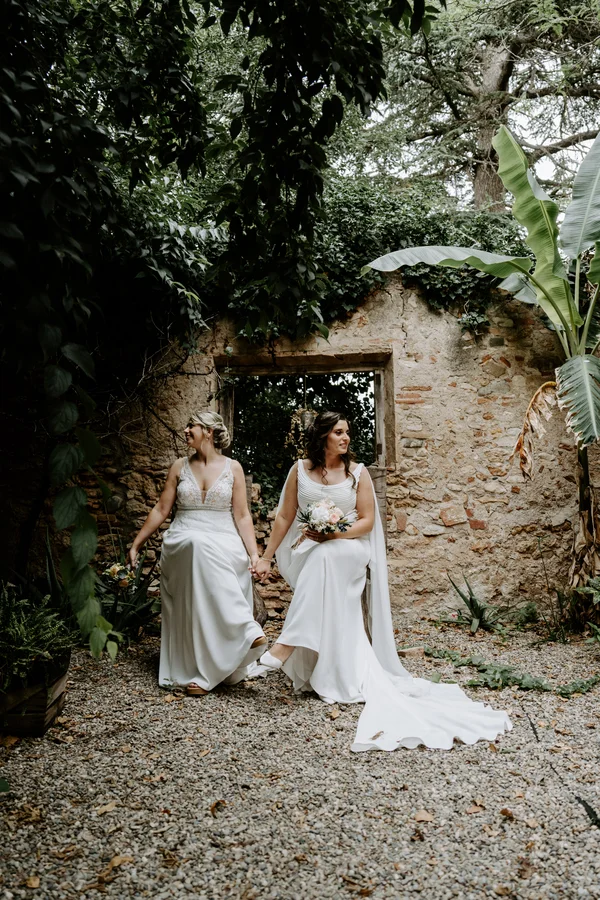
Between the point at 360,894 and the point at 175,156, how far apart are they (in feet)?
9.45

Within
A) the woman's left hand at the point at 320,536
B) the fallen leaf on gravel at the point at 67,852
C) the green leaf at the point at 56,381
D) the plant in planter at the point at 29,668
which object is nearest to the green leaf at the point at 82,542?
the green leaf at the point at 56,381

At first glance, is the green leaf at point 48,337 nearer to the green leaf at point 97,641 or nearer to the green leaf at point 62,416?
the green leaf at point 62,416

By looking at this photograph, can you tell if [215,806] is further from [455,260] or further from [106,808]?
[455,260]

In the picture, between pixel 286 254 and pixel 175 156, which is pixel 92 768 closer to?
pixel 286 254

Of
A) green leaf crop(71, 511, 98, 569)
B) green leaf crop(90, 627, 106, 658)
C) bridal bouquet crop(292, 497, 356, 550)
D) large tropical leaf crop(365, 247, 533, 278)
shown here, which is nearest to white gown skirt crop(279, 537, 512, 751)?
bridal bouquet crop(292, 497, 356, 550)

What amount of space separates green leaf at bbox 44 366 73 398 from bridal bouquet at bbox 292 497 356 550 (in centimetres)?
289

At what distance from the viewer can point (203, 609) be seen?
4.20 meters

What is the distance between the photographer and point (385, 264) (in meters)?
5.78

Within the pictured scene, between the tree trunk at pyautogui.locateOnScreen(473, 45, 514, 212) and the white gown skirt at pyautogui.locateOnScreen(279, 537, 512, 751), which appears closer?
the white gown skirt at pyautogui.locateOnScreen(279, 537, 512, 751)

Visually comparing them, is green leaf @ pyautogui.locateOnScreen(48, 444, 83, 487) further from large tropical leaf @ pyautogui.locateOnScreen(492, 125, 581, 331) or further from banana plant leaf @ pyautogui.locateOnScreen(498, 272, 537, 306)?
banana plant leaf @ pyautogui.locateOnScreen(498, 272, 537, 306)

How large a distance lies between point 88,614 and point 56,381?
53 centimetres

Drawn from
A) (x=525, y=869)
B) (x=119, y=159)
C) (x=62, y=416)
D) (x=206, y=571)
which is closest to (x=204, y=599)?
(x=206, y=571)

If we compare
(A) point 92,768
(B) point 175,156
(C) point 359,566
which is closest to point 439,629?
(C) point 359,566

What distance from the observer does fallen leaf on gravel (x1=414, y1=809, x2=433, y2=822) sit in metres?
2.42
